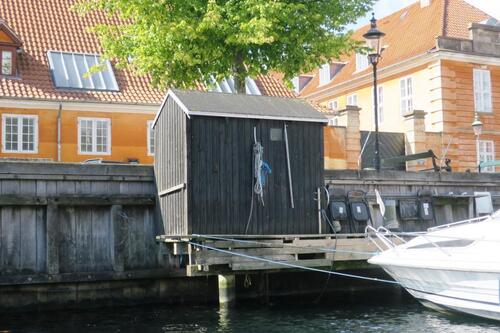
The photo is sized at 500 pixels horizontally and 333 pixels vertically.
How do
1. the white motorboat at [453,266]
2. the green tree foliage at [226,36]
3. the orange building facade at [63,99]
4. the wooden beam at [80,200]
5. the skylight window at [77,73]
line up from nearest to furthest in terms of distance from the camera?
the white motorboat at [453,266] < the wooden beam at [80,200] < the green tree foliage at [226,36] < the orange building facade at [63,99] < the skylight window at [77,73]

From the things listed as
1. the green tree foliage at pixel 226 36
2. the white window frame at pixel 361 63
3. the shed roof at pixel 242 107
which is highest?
the white window frame at pixel 361 63

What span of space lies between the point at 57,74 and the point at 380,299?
15772 mm

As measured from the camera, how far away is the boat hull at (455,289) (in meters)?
13.5

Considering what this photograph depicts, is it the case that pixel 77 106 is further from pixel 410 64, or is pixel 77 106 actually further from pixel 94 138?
pixel 410 64

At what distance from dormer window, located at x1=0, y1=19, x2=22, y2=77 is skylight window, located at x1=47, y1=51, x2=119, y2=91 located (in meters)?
1.46

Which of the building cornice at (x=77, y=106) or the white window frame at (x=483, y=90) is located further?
the white window frame at (x=483, y=90)

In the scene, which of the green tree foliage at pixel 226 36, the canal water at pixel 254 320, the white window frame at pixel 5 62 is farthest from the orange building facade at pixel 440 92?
the canal water at pixel 254 320

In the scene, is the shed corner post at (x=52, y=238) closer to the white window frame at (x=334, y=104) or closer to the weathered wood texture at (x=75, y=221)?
the weathered wood texture at (x=75, y=221)

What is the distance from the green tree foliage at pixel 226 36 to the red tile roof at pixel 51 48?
5.60 meters

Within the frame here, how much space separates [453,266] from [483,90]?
2204cm

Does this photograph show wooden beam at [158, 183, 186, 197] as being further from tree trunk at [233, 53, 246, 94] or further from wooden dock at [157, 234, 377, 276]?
tree trunk at [233, 53, 246, 94]

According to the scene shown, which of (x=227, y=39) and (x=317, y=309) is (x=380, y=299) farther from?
(x=227, y=39)

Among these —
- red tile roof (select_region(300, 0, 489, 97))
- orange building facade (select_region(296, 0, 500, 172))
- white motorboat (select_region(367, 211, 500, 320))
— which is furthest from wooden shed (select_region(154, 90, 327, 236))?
red tile roof (select_region(300, 0, 489, 97))

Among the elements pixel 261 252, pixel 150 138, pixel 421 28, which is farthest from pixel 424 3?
pixel 261 252
